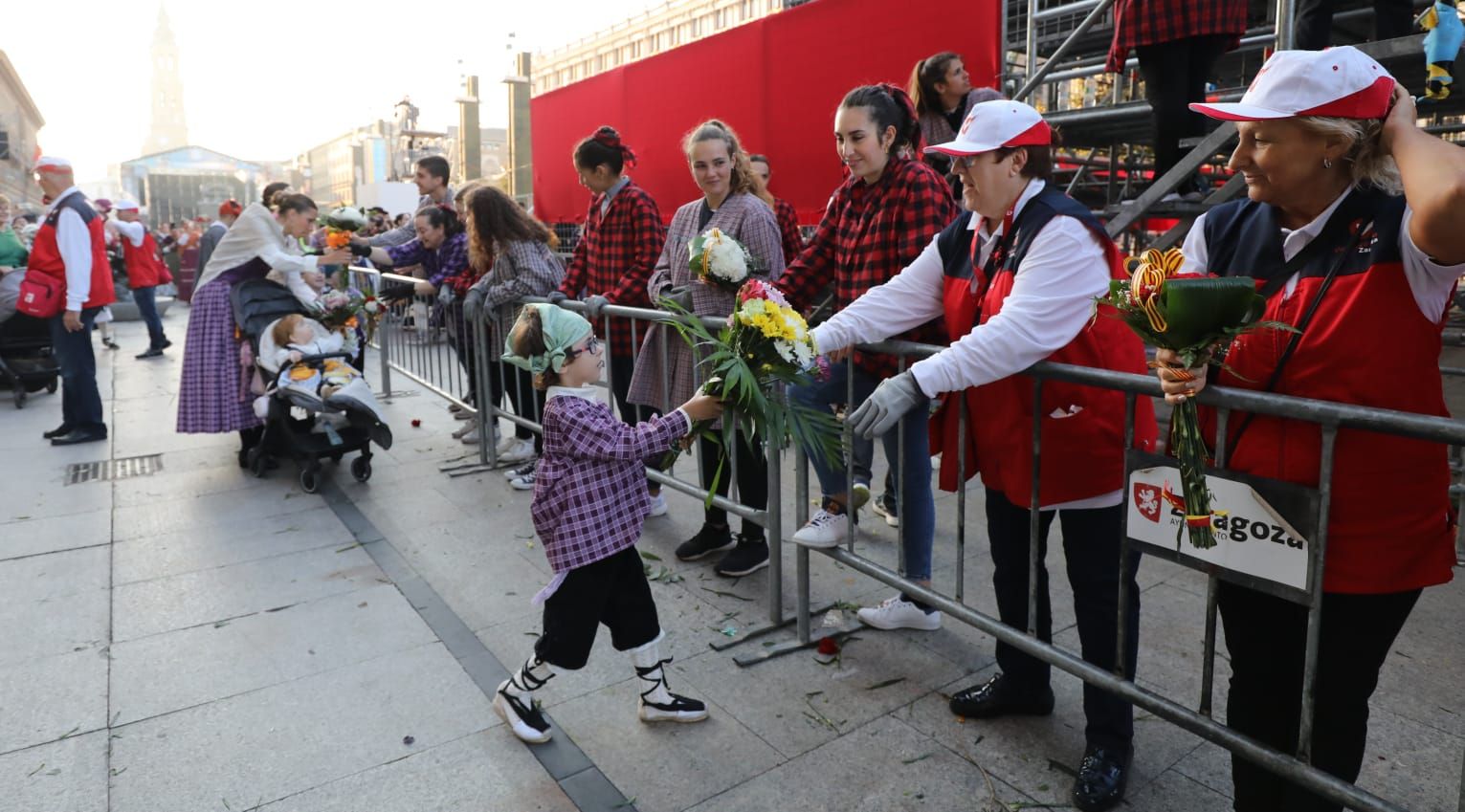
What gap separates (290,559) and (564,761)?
251 cm

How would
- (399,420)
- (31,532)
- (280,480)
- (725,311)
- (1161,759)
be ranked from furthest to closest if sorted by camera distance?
1. (399,420)
2. (280,480)
3. (31,532)
4. (725,311)
5. (1161,759)

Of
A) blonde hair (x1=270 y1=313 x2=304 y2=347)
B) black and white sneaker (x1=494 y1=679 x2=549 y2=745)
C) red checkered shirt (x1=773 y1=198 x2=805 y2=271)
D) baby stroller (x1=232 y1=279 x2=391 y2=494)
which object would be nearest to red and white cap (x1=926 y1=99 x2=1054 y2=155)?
red checkered shirt (x1=773 y1=198 x2=805 y2=271)

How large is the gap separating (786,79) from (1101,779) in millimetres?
6312

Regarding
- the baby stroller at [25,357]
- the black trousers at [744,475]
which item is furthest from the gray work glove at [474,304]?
the baby stroller at [25,357]

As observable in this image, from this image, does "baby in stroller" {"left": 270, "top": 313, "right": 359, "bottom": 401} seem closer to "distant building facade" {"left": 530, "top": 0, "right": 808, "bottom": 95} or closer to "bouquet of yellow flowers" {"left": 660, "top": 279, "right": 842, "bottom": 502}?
"bouquet of yellow flowers" {"left": 660, "top": 279, "right": 842, "bottom": 502}

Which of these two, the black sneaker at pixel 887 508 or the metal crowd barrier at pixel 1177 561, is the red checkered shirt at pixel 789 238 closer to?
the metal crowd barrier at pixel 1177 561

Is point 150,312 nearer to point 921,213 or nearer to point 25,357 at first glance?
point 25,357

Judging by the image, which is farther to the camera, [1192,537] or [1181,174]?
[1181,174]

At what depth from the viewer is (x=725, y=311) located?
14.2 ft

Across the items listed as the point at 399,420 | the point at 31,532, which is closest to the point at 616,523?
the point at 31,532

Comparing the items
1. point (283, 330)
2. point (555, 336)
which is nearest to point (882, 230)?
point (555, 336)

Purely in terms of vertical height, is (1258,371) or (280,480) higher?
(1258,371)

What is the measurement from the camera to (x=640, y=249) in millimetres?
5199

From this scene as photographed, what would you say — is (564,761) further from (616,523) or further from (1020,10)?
(1020,10)
